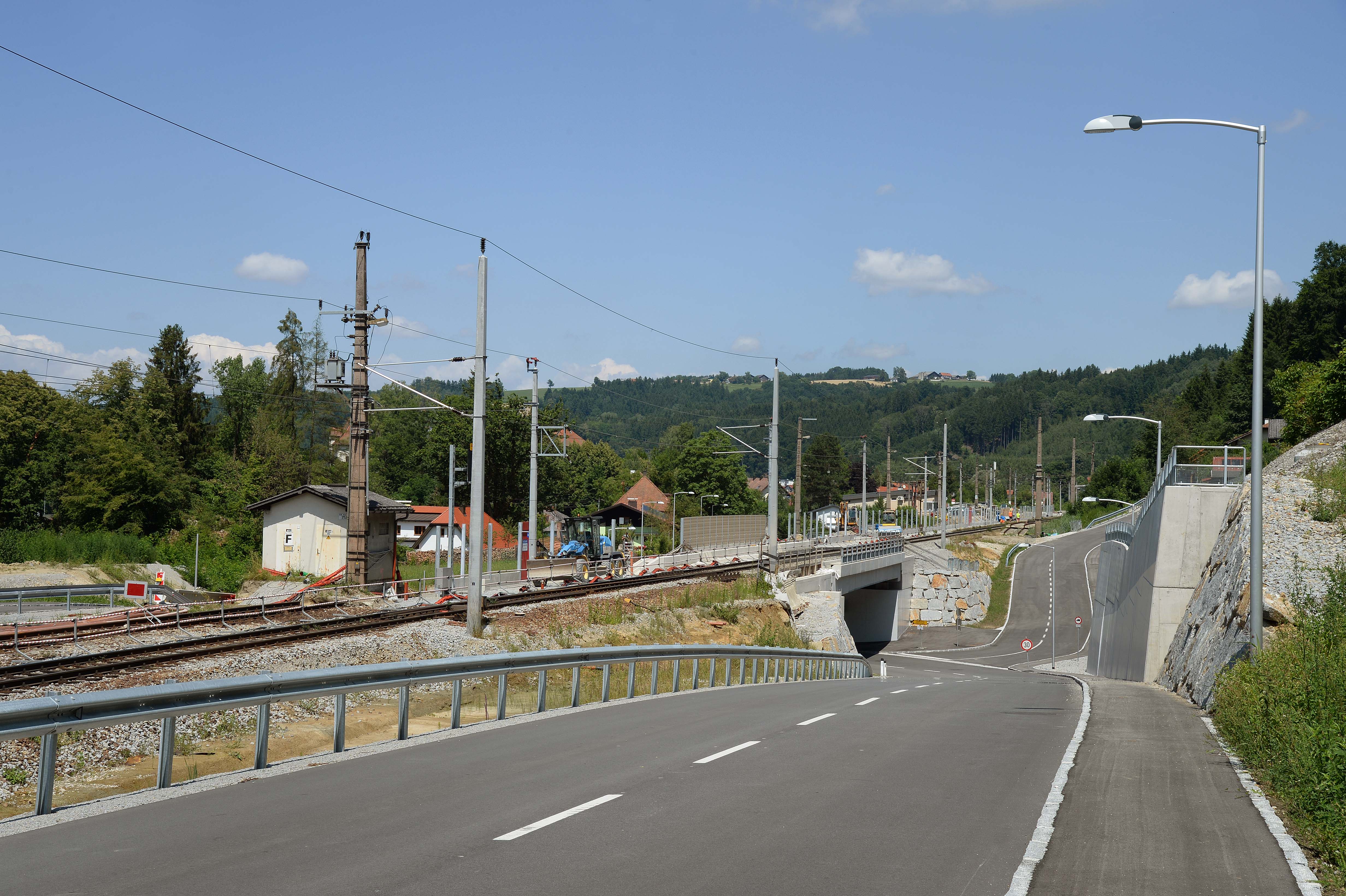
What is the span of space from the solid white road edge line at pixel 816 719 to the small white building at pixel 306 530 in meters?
39.4

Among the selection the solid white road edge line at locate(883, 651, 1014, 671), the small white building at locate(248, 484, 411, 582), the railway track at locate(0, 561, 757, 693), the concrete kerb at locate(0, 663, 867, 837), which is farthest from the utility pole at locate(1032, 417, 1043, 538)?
the concrete kerb at locate(0, 663, 867, 837)

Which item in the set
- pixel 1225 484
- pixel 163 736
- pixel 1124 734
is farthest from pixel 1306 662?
pixel 1225 484

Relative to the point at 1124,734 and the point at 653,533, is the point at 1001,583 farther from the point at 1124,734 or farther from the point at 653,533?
the point at 1124,734

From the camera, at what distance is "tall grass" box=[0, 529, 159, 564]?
5128 centimetres

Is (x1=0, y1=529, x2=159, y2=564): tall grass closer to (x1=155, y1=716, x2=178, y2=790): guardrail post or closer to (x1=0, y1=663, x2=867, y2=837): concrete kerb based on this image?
(x1=0, y1=663, x2=867, y2=837): concrete kerb

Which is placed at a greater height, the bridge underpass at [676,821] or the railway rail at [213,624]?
the bridge underpass at [676,821]

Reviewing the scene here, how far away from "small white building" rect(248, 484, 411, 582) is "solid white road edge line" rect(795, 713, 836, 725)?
3936cm

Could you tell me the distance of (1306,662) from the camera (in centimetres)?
1193

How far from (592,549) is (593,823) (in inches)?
2224

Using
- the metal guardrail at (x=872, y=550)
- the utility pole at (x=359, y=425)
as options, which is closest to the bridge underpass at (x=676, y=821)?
the utility pole at (x=359, y=425)

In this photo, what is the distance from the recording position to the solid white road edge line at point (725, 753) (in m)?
10.5

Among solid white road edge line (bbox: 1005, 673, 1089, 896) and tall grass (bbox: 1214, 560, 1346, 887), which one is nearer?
solid white road edge line (bbox: 1005, 673, 1089, 896)

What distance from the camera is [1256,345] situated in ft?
51.4

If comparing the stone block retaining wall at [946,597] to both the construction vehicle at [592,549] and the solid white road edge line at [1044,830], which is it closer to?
the construction vehicle at [592,549]
